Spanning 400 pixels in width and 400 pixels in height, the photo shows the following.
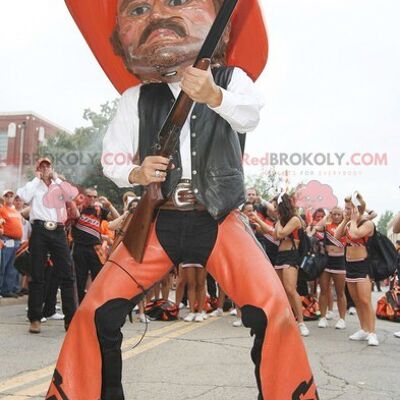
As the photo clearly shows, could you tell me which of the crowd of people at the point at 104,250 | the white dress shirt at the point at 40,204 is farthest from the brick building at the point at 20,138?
the white dress shirt at the point at 40,204

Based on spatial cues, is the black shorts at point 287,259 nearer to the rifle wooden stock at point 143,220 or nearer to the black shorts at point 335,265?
the black shorts at point 335,265

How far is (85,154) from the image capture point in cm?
3078

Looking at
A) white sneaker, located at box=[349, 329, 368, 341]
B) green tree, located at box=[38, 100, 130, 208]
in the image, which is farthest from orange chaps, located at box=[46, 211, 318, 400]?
green tree, located at box=[38, 100, 130, 208]

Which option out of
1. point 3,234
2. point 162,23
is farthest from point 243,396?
point 3,234

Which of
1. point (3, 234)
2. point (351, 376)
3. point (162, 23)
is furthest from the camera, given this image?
point (3, 234)

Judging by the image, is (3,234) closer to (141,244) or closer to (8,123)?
(141,244)

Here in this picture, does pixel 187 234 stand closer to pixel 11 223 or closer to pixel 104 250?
pixel 104 250

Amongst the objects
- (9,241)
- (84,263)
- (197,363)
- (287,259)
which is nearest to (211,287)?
(287,259)

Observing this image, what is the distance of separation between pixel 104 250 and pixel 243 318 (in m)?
5.85

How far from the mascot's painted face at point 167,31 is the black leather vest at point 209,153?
151 mm

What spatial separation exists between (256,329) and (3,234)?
25.2ft

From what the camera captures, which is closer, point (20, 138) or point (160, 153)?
point (160, 153)

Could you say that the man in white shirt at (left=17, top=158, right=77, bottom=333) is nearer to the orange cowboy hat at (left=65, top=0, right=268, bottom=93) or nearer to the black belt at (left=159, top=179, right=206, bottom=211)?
the orange cowboy hat at (left=65, top=0, right=268, bottom=93)

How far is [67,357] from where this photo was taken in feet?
7.35
